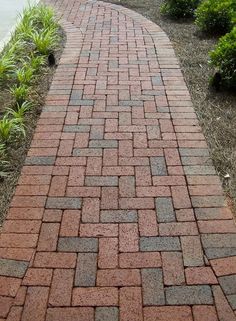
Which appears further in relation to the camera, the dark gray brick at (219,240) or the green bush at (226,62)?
the green bush at (226,62)

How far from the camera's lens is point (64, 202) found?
292 cm

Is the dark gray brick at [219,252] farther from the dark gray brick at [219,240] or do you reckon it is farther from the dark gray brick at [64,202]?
the dark gray brick at [64,202]

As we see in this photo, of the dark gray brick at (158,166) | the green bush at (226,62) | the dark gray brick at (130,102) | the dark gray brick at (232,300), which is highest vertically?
the green bush at (226,62)

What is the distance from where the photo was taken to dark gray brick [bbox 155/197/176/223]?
276 cm

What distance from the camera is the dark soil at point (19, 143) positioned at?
301 cm

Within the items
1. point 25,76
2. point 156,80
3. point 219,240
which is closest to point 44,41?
point 25,76

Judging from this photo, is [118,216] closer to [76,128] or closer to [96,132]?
[96,132]

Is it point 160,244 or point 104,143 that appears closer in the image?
point 160,244

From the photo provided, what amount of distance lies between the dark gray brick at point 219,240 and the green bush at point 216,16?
13.0 feet

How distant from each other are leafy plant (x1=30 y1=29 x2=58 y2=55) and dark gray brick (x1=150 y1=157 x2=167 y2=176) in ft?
9.32

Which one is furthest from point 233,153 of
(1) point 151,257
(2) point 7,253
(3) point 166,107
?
(2) point 7,253

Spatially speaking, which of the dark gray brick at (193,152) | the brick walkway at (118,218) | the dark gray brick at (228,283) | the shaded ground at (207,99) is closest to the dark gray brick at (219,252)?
the brick walkway at (118,218)

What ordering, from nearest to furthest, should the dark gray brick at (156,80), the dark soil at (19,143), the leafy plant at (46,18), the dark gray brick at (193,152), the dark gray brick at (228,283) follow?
the dark gray brick at (228,283) → the dark soil at (19,143) → the dark gray brick at (193,152) → the dark gray brick at (156,80) → the leafy plant at (46,18)

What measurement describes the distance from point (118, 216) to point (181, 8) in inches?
198
